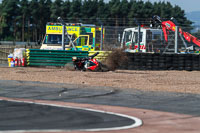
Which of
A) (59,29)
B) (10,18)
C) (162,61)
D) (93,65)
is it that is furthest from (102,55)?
(10,18)

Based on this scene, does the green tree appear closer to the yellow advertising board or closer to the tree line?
the tree line

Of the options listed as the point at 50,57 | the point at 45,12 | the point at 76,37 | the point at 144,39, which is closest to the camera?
the point at 50,57

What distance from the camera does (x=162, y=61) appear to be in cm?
2380

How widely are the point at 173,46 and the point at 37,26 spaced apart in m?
75.9

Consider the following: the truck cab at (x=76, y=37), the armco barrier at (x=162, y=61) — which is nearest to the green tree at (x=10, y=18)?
the truck cab at (x=76, y=37)

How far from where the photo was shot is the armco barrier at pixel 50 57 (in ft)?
77.2

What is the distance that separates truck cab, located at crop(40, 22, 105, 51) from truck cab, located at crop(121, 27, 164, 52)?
1.86 metres

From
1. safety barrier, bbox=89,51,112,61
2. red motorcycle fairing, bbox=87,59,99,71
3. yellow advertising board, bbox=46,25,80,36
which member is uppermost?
yellow advertising board, bbox=46,25,80,36

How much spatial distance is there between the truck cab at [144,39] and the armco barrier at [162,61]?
149cm

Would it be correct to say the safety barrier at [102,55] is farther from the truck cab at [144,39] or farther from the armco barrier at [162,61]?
the truck cab at [144,39]

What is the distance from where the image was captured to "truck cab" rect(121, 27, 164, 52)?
83.7ft

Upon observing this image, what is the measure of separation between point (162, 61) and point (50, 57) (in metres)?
6.06

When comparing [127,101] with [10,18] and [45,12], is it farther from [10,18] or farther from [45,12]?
[10,18]

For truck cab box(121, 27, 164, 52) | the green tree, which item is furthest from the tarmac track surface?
the green tree
